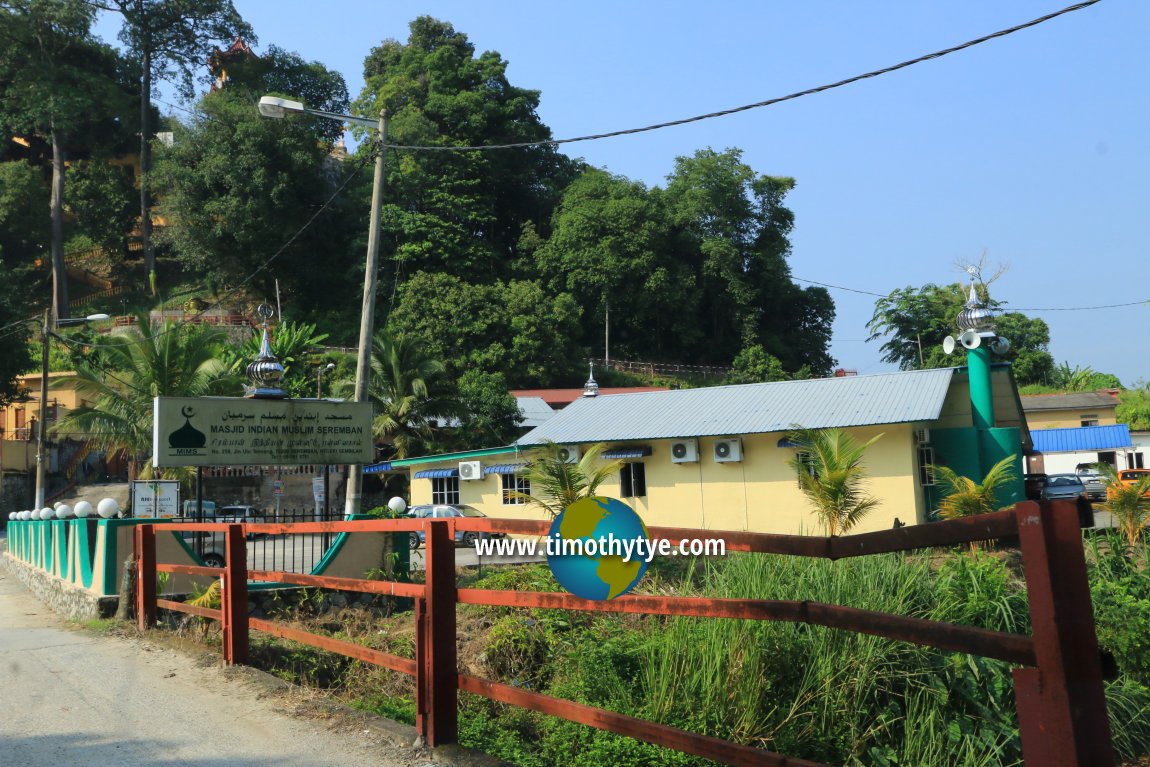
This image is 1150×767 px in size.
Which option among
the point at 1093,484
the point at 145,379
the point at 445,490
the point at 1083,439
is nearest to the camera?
the point at 145,379

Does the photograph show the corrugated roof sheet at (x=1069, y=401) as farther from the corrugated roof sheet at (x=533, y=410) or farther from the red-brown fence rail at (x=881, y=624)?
the red-brown fence rail at (x=881, y=624)

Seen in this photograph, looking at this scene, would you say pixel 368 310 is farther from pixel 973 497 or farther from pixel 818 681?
pixel 818 681

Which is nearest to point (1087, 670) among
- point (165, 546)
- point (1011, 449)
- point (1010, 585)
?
point (1010, 585)

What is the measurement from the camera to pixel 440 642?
495 centimetres

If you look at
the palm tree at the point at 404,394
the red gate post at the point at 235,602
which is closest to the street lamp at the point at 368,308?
the red gate post at the point at 235,602

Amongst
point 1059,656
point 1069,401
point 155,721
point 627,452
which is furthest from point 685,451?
point 1069,401

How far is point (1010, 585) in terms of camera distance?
7.50 m

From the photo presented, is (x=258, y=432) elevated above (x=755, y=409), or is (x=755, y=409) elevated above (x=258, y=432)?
(x=755, y=409)

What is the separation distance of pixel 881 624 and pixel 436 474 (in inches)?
1078

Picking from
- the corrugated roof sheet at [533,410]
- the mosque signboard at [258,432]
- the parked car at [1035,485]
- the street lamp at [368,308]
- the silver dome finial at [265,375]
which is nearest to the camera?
Result: the mosque signboard at [258,432]

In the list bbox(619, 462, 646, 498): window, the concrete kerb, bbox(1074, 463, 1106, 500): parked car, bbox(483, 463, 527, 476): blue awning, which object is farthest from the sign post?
bbox(1074, 463, 1106, 500): parked car

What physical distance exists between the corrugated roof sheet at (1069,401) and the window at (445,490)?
3526 centimetres

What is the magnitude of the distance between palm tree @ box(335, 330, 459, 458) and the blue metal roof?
29.0 metres

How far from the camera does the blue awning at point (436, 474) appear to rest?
2964 centimetres
